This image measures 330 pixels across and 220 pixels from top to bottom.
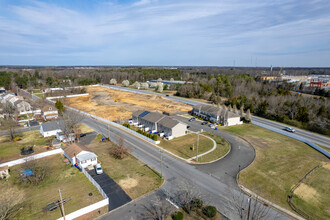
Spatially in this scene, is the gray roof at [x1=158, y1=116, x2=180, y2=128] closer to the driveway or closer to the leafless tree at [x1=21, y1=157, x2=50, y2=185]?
the driveway

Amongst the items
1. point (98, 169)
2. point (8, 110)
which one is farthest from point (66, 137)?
point (8, 110)

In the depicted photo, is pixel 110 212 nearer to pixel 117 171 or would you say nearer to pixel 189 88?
pixel 117 171

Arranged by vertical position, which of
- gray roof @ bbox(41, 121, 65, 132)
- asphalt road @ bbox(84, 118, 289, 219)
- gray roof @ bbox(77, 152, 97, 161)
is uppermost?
gray roof @ bbox(41, 121, 65, 132)

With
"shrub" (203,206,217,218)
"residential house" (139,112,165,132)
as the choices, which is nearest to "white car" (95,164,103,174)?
"shrub" (203,206,217,218)

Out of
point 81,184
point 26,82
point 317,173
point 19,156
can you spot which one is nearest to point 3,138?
point 19,156

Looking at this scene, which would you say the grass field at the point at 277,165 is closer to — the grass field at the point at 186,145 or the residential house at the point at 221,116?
the residential house at the point at 221,116

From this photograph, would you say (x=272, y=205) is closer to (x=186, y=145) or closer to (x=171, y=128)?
(x=186, y=145)

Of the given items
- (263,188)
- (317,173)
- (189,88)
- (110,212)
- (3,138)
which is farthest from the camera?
(189,88)
